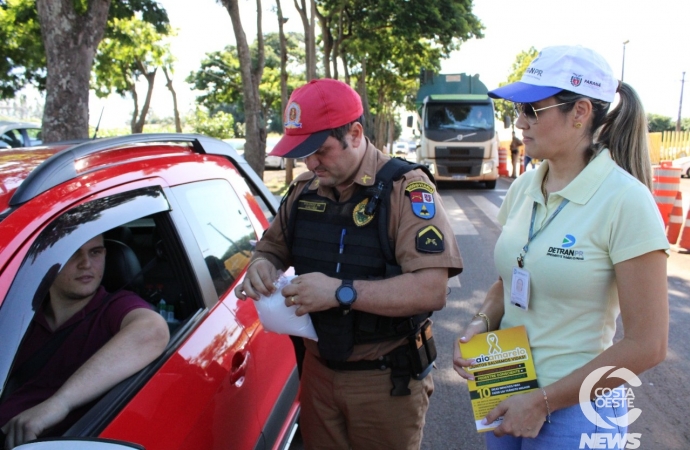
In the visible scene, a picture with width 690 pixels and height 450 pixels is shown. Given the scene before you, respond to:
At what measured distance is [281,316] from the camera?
189 centimetres

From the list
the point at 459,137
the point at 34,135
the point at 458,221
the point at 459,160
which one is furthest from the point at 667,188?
the point at 34,135

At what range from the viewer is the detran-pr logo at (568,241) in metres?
1.57

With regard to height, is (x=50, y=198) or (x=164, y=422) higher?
(x=50, y=198)

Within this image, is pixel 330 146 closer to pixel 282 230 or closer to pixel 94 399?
pixel 282 230

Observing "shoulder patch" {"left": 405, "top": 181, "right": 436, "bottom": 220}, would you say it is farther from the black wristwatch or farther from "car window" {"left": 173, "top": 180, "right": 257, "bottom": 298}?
"car window" {"left": 173, "top": 180, "right": 257, "bottom": 298}

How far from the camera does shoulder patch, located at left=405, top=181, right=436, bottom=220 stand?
189 cm

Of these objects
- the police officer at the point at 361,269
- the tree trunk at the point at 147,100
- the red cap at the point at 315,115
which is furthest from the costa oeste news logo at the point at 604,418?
the tree trunk at the point at 147,100

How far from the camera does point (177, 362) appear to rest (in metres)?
1.82

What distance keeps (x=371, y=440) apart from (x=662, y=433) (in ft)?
7.10

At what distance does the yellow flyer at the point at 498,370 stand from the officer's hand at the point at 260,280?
0.69 metres

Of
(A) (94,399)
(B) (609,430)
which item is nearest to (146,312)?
(A) (94,399)

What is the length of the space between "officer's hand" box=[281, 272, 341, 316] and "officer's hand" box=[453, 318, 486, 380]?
1.40 ft

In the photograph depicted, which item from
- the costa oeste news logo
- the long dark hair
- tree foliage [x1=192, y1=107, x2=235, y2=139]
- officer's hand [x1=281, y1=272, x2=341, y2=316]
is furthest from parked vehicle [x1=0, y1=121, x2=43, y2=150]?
tree foliage [x1=192, y1=107, x2=235, y2=139]

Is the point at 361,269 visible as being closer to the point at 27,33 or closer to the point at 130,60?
the point at 27,33
